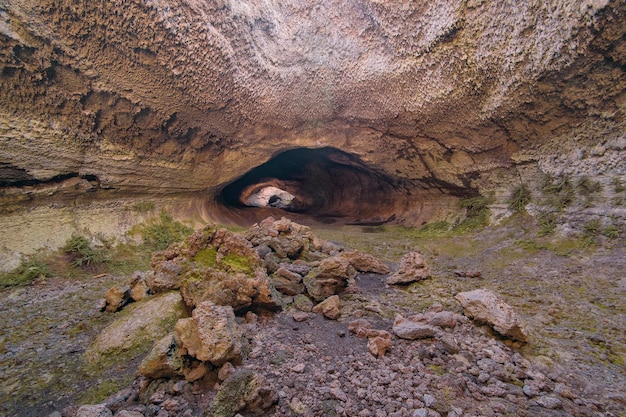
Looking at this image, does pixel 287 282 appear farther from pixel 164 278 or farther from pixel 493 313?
pixel 493 313

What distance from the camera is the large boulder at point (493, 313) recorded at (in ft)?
9.10

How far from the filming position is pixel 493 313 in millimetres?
2990

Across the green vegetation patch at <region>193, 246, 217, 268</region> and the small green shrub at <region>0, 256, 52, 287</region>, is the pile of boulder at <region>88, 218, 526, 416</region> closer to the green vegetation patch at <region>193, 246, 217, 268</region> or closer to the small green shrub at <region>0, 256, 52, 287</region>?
the green vegetation patch at <region>193, 246, 217, 268</region>

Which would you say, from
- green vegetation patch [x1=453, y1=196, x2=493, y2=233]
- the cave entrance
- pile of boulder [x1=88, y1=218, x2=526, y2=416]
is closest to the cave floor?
pile of boulder [x1=88, y1=218, x2=526, y2=416]

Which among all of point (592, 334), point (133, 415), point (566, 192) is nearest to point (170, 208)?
point (133, 415)

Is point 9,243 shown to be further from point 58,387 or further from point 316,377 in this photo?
point 316,377

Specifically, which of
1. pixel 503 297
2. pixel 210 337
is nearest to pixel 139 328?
pixel 210 337

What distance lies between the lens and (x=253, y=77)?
23.2ft

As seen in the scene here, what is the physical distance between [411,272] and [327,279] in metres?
1.51

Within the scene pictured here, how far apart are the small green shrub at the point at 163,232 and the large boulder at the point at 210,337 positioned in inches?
197

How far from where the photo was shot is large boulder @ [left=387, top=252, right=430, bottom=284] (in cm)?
464

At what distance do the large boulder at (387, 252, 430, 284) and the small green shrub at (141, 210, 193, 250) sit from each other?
529cm

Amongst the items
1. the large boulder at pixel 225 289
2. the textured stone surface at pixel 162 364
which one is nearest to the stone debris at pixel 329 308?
the large boulder at pixel 225 289

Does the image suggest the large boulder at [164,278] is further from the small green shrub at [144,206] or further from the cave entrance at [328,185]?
the cave entrance at [328,185]
